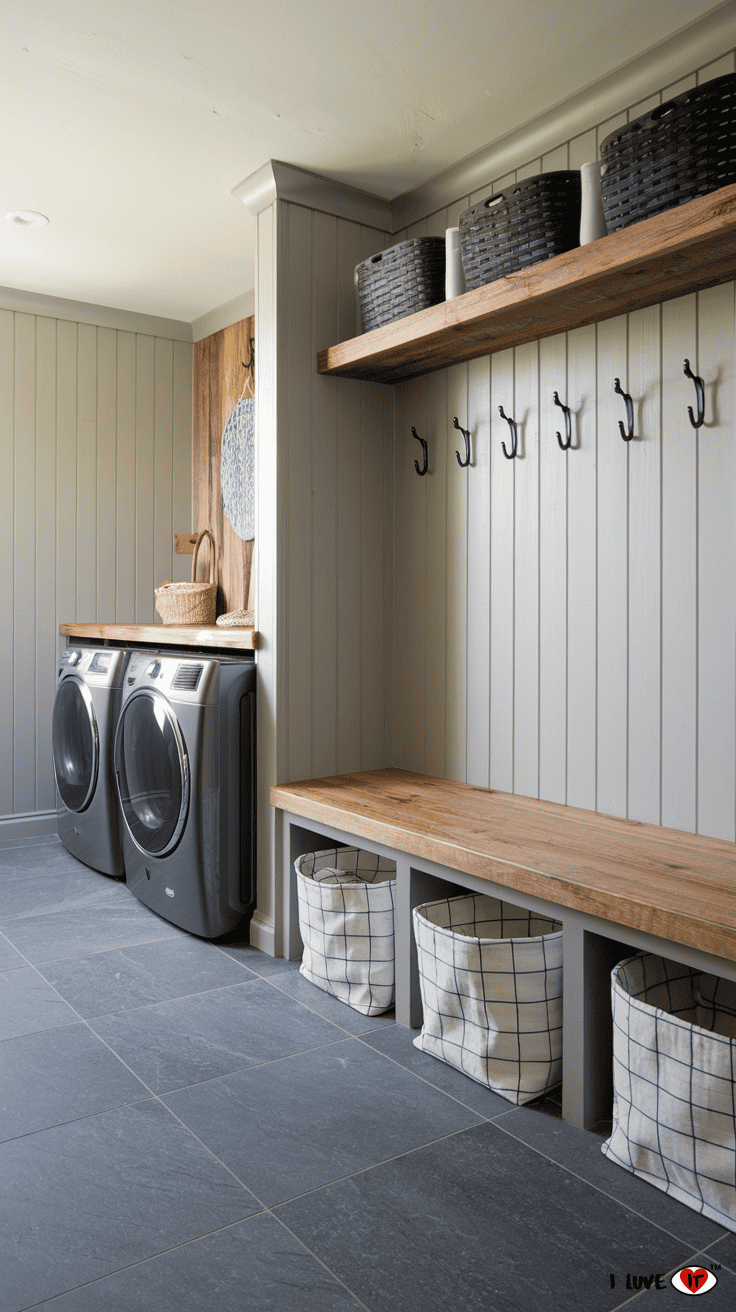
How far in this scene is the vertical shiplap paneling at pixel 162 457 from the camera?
4.19 m

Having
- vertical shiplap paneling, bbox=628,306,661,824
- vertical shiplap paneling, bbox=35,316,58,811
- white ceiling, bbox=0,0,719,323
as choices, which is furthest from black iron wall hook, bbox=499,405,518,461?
vertical shiplap paneling, bbox=35,316,58,811

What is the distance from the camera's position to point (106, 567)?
4086 mm

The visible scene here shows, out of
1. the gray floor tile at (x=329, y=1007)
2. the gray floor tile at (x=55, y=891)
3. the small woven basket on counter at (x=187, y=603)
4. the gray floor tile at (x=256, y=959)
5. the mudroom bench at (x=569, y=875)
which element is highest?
the small woven basket on counter at (x=187, y=603)

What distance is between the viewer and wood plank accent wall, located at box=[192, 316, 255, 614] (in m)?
3.83

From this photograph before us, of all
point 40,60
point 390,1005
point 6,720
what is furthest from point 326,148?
point 6,720

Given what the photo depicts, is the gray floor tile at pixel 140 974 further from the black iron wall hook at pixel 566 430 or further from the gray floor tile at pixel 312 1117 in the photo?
the black iron wall hook at pixel 566 430

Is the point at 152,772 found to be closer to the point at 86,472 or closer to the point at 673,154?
the point at 86,472

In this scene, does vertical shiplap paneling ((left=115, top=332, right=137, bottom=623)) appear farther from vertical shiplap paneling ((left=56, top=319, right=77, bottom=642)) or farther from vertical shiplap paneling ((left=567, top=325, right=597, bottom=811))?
vertical shiplap paneling ((left=567, top=325, right=597, bottom=811))

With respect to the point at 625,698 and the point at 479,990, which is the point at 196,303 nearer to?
the point at 625,698

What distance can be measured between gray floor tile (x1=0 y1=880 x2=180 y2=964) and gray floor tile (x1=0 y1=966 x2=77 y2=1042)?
0.13 m

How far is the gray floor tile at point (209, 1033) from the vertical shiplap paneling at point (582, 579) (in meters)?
0.90

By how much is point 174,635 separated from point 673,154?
6.74ft

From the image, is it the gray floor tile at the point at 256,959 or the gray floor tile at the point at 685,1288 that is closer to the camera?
the gray floor tile at the point at 685,1288

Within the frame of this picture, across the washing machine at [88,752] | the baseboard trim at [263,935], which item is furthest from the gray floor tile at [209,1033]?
the washing machine at [88,752]
